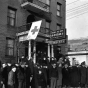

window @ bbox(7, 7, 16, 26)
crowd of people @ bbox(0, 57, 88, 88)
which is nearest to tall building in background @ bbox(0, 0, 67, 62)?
window @ bbox(7, 7, 16, 26)

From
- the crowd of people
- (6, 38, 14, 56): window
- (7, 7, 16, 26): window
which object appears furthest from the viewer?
(7, 7, 16, 26): window

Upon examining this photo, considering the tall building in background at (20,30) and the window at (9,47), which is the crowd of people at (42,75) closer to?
the tall building in background at (20,30)

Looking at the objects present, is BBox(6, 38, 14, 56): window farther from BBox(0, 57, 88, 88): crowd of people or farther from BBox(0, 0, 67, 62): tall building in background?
BBox(0, 57, 88, 88): crowd of people

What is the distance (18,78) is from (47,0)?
14.3m

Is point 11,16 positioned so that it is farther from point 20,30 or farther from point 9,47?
point 9,47

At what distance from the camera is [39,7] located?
20516 millimetres

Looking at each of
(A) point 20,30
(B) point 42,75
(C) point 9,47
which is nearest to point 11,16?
(A) point 20,30

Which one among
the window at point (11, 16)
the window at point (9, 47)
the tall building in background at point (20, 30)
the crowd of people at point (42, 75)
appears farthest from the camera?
the window at point (11, 16)

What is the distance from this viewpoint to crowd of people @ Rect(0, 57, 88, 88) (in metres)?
11.0

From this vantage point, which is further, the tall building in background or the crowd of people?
the tall building in background

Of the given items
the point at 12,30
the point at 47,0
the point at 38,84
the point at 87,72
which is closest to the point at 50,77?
the point at 38,84

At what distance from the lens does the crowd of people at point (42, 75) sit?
11016mm

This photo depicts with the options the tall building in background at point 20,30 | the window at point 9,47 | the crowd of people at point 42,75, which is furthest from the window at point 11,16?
the crowd of people at point 42,75

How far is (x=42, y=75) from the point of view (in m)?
11.9
